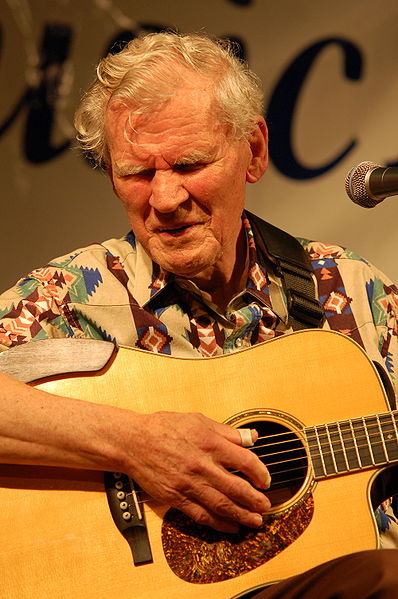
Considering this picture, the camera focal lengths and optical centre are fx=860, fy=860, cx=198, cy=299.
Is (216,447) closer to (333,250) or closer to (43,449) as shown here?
(43,449)

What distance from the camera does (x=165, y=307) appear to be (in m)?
2.05

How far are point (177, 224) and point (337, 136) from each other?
1013mm

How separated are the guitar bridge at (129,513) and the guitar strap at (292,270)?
59cm

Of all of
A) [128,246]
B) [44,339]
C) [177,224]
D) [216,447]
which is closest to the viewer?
[216,447]

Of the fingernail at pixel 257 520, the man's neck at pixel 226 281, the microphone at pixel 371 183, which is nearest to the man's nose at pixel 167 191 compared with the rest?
the man's neck at pixel 226 281

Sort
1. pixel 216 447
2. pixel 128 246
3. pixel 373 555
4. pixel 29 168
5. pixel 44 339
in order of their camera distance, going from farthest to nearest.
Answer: pixel 29 168, pixel 128 246, pixel 44 339, pixel 216 447, pixel 373 555

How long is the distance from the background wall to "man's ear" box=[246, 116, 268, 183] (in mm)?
587

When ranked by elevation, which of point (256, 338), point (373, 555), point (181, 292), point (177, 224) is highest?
point (177, 224)

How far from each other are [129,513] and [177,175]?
2.53 ft

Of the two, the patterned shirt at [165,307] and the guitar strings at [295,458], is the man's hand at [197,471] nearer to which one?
the guitar strings at [295,458]

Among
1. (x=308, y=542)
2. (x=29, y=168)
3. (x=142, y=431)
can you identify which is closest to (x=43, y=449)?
(x=142, y=431)

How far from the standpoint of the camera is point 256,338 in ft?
6.77

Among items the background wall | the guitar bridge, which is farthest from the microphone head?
the background wall

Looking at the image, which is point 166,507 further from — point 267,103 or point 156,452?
point 267,103
